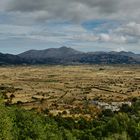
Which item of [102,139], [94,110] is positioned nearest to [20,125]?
[102,139]

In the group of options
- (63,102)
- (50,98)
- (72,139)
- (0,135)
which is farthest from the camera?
(50,98)

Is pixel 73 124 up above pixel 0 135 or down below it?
below

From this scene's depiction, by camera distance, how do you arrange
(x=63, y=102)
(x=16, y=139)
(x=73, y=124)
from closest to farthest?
(x=16, y=139) → (x=73, y=124) → (x=63, y=102)

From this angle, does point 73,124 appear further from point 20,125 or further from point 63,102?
point 63,102

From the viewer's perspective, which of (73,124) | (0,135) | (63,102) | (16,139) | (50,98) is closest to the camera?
(0,135)

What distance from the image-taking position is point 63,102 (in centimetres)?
16512

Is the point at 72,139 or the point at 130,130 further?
the point at 130,130

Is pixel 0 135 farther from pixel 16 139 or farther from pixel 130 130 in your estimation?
pixel 130 130

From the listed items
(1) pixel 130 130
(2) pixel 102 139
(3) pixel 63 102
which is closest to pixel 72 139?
(2) pixel 102 139

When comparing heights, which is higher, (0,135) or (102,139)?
(0,135)

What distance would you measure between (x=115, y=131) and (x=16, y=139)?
2646cm

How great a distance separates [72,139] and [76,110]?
63.8m

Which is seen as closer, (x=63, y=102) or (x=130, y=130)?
(x=130, y=130)

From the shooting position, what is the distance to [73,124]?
101562mm
